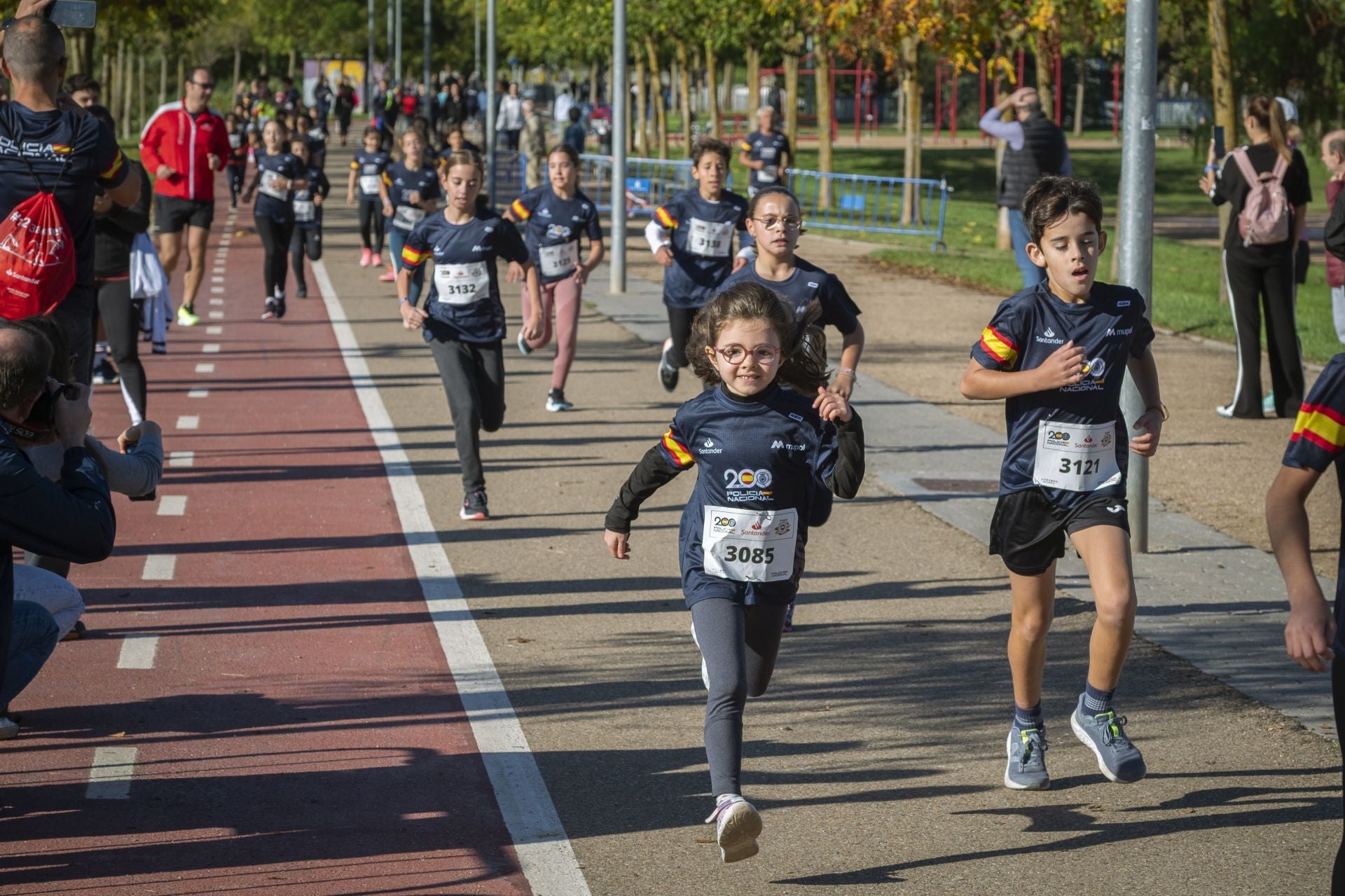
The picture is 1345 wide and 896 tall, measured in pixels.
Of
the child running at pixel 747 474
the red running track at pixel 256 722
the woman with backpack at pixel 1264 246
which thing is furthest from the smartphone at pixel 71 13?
the woman with backpack at pixel 1264 246

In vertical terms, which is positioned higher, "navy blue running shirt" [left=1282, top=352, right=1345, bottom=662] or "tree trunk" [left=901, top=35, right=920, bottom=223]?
"tree trunk" [left=901, top=35, right=920, bottom=223]

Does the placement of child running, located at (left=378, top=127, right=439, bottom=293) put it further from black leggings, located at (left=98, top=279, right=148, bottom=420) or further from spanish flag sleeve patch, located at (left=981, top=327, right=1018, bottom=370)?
spanish flag sleeve patch, located at (left=981, top=327, right=1018, bottom=370)

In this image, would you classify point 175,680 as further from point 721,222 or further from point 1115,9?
point 1115,9

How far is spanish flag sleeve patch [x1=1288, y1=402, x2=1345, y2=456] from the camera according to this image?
11.6 feet

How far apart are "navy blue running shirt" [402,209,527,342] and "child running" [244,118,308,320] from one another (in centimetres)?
838

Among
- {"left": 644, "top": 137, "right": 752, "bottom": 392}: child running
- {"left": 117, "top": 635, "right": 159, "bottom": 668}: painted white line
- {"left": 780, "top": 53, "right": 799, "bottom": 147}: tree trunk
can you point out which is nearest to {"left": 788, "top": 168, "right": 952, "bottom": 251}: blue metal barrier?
{"left": 780, "top": 53, "right": 799, "bottom": 147}: tree trunk

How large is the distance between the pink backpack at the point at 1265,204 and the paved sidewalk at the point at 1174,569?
7.34 ft

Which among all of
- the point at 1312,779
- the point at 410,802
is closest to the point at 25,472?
the point at 410,802

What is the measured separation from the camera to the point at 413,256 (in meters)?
9.62

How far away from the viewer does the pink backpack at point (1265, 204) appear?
12.1m

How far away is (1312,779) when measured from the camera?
5.61m

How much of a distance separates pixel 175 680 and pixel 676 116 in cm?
8978

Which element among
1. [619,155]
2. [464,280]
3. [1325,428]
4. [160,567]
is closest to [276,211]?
[619,155]

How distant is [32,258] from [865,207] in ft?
82.7
